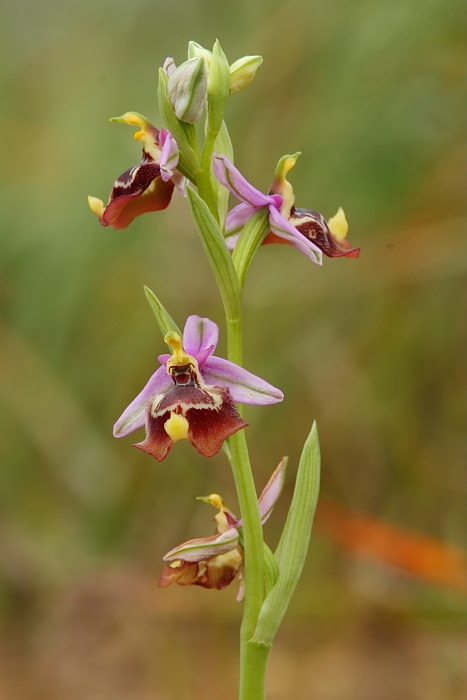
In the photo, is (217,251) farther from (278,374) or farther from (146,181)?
(278,374)

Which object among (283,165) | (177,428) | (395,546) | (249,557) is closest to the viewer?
(177,428)

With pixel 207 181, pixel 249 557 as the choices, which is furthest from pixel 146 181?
pixel 249 557

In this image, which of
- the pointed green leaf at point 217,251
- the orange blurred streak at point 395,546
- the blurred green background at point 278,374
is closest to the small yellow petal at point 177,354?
the pointed green leaf at point 217,251

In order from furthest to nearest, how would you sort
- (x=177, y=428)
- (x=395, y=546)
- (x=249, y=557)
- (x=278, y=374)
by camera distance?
(x=278, y=374) → (x=395, y=546) → (x=249, y=557) → (x=177, y=428)

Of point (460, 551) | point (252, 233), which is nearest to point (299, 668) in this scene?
point (460, 551)

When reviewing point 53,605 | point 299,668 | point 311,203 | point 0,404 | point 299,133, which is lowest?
point 299,668

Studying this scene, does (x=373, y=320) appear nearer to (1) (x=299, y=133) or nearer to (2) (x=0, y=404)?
(1) (x=299, y=133)
